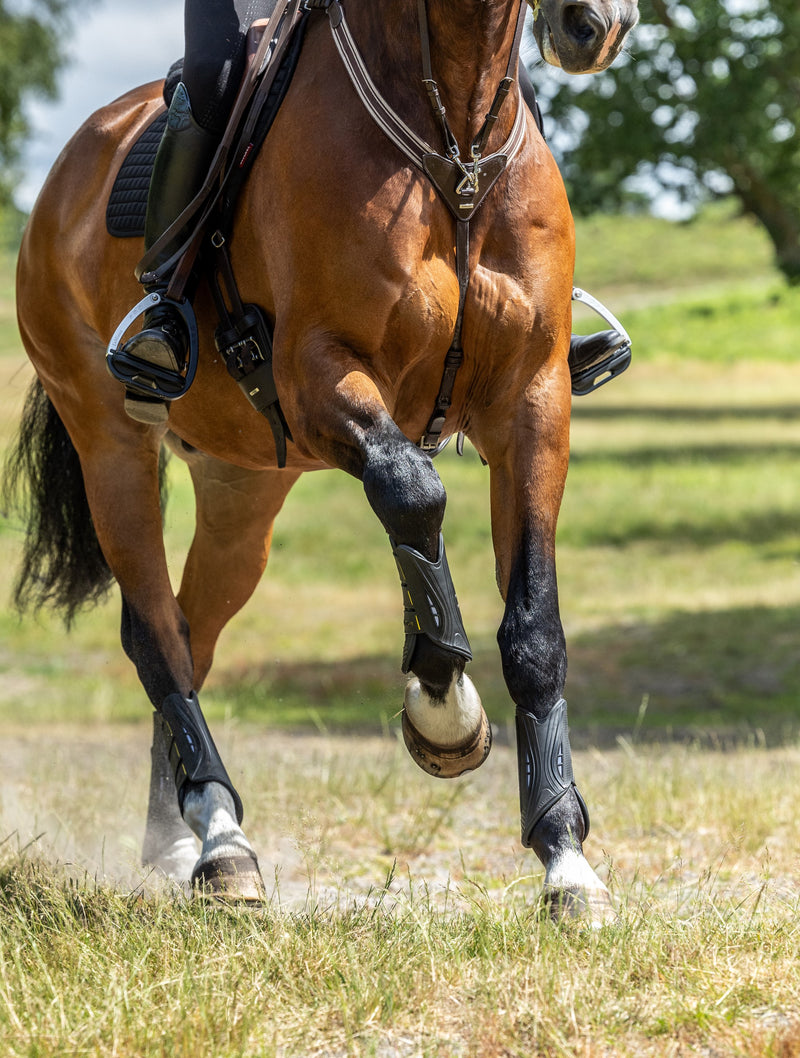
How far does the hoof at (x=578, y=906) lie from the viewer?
3.36m

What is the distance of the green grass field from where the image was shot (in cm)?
285

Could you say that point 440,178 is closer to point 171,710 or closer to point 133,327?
point 133,327

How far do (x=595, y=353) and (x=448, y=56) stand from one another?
4.20 ft

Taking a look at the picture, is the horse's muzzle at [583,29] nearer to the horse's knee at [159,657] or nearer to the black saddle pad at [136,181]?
the black saddle pad at [136,181]

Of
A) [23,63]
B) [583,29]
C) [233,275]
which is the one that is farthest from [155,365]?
[23,63]

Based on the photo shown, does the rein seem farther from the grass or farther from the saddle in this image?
the grass

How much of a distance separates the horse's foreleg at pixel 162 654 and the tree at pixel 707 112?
40.4 ft

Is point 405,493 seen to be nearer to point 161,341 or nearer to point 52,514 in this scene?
point 161,341

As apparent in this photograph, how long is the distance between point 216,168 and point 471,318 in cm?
107

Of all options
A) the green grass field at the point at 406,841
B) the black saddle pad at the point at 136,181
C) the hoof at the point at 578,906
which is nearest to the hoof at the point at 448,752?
the green grass field at the point at 406,841

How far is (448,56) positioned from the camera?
3643 mm

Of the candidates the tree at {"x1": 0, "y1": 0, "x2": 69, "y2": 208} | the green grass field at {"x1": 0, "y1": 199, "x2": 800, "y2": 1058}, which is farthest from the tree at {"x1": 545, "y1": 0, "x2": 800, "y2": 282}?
the tree at {"x1": 0, "y1": 0, "x2": 69, "y2": 208}

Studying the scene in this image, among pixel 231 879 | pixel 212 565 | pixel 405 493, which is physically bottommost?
pixel 231 879

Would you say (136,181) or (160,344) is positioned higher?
(136,181)
